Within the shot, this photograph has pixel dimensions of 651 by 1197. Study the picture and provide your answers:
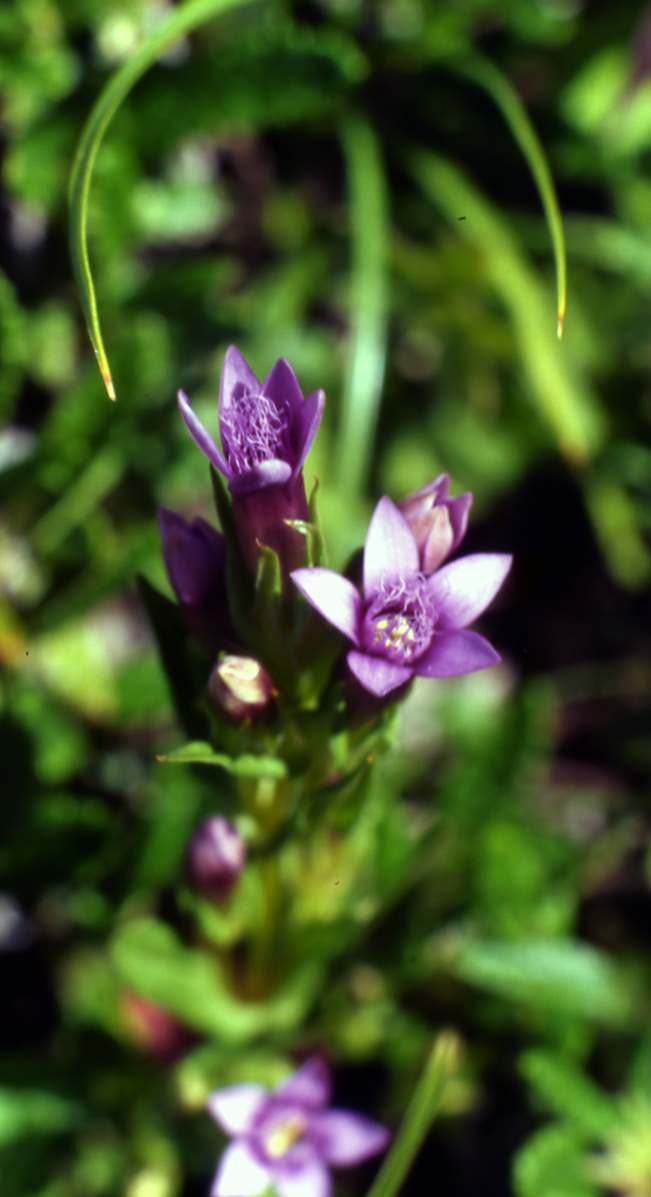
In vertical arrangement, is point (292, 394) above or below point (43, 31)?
below

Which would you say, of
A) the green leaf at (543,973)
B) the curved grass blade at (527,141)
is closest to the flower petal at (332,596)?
the curved grass blade at (527,141)

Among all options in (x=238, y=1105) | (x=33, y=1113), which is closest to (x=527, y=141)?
(x=238, y=1105)

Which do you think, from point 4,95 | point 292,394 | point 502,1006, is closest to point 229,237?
point 4,95

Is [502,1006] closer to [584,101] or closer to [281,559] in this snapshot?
[281,559]

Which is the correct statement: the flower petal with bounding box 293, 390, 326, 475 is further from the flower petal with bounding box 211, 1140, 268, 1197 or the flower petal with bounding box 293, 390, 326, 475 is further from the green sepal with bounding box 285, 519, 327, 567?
the flower petal with bounding box 211, 1140, 268, 1197

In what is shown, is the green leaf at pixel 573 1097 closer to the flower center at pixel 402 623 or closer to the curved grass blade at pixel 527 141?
the flower center at pixel 402 623

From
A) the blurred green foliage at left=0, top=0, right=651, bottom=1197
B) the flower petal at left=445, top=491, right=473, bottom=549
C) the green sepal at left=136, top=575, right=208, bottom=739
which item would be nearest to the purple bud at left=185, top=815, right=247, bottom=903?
the blurred green foliage at left=0, top=0, right=651, bottom=1197
